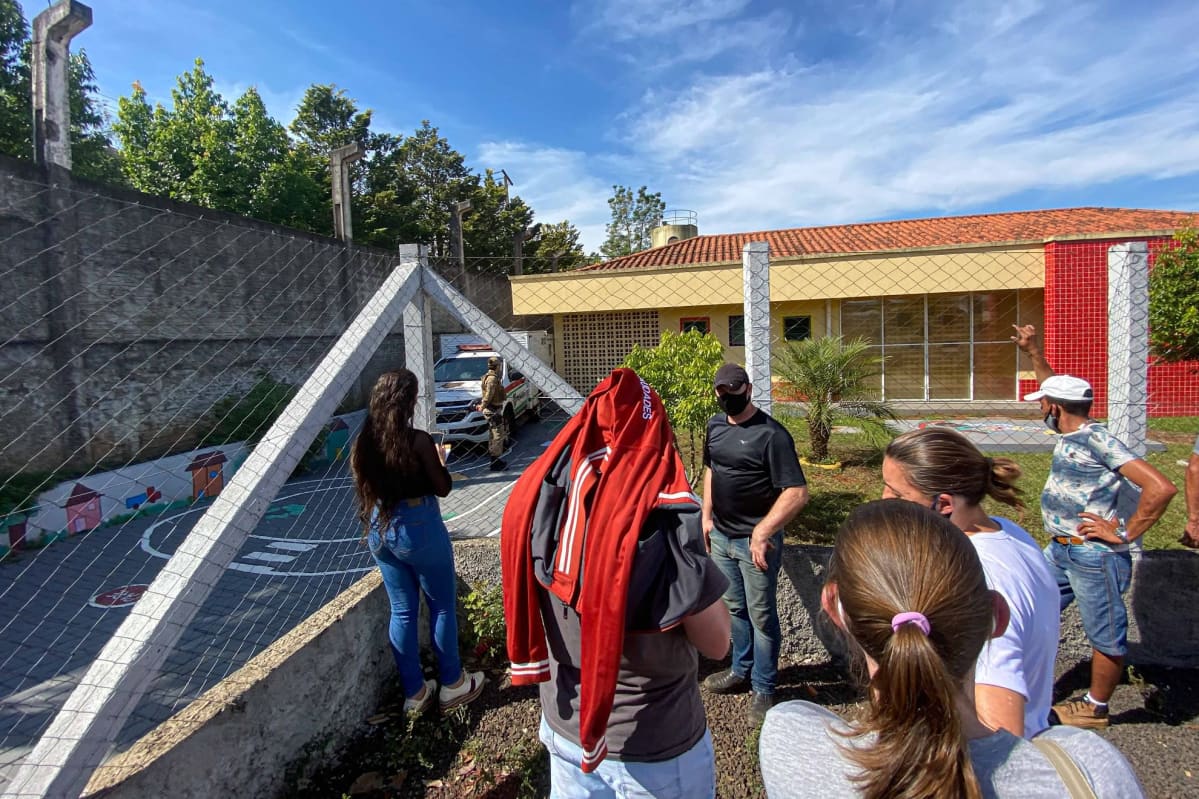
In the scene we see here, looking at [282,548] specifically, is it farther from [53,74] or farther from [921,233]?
[921,233]

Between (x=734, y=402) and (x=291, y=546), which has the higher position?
(x=734, y=402)

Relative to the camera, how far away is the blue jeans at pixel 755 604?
2.81 m

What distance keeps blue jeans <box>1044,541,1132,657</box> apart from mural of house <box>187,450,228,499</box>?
8821 millimetres

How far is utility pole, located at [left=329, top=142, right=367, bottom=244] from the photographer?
392 inches

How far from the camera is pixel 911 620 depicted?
0.93 m

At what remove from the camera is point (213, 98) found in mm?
24297

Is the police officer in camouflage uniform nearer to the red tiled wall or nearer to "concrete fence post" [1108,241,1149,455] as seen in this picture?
"concrete fence post" [1108,241,1149,455]

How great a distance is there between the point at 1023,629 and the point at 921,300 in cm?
1357

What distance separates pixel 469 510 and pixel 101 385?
517 cm

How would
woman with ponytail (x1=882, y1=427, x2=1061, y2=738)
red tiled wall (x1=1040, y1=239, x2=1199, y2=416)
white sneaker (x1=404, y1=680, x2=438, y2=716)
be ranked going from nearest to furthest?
woman with ponytail (x1=882, y1=427, x2=1061, y2=738), white sneaker (x1=404, y1=680, x2=438, y2=716), red tiled wall (x1=1040, y1=239, x2=1199, y2=416)

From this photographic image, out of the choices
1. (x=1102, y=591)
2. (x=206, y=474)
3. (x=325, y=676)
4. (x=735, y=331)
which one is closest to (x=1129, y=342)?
(x=1102, y=591)

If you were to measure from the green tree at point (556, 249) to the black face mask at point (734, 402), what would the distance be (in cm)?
2496

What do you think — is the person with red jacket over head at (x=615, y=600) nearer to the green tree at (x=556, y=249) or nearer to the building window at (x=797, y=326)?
the building window at (x=797, y=326)

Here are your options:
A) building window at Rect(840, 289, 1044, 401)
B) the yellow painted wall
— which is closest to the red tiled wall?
the yellow painted wall
